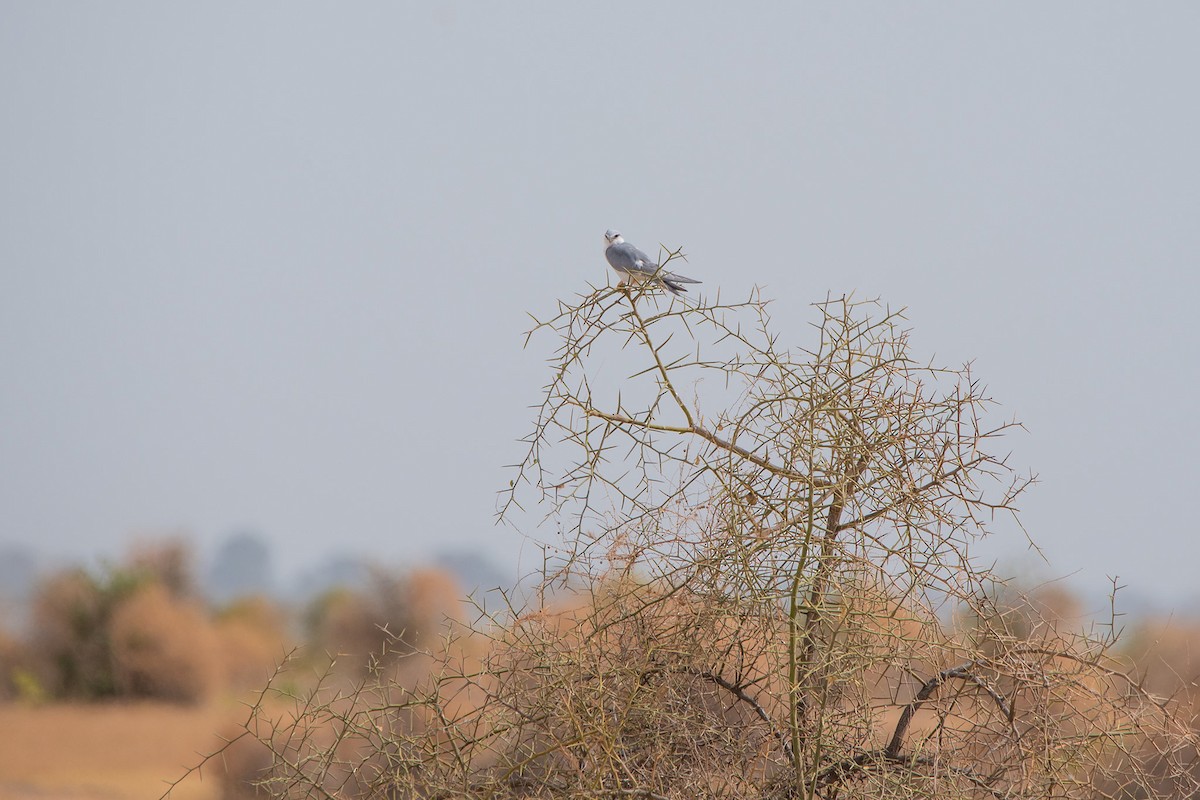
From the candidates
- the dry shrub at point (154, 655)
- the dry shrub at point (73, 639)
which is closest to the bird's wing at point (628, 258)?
the dry shrub at point (154, 655)

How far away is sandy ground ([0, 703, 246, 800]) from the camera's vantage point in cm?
1583

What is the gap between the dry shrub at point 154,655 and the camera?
21969mm

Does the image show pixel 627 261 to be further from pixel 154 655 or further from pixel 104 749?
pixel 154 655

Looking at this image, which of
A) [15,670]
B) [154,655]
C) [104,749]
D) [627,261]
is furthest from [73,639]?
[627,261]

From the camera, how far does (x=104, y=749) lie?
18.2m

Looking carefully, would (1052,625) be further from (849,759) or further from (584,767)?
(584,767)

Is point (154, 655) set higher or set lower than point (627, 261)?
higher

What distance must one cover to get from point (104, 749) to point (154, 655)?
401 centimetres

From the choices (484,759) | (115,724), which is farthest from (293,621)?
(484,759)

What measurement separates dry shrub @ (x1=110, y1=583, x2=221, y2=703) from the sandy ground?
0.39 metres

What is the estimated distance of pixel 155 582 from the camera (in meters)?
23.7

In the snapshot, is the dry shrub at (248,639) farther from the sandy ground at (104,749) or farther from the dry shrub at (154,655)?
the sandy ground at (104,749)

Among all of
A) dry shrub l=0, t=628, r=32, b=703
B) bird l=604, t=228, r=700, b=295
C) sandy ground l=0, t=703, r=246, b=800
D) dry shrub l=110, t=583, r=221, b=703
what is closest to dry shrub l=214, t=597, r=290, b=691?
dry shrub l=110, t=583, r=221, b=703

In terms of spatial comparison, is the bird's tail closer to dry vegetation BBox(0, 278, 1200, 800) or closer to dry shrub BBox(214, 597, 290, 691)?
dry vegetation BBox(0, 278, 1200, 800)
